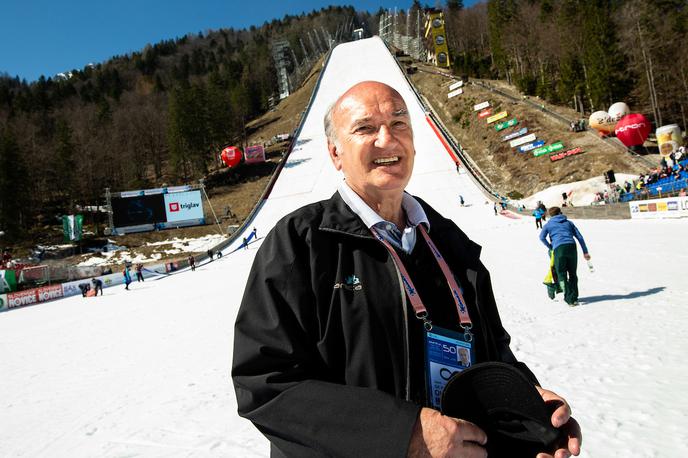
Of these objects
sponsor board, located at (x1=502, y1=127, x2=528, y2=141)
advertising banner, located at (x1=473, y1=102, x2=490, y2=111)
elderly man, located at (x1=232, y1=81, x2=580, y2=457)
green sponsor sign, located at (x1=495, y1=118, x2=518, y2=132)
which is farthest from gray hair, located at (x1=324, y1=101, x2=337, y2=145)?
advertising banner, located at (x1=473, y1=102, x2=490, y2=111)

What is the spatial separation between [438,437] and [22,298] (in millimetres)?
28301

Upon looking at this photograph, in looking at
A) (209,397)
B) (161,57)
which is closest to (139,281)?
(209,397)

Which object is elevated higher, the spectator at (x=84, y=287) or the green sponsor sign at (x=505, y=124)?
the green sponsor sign at (x=505, y=124)

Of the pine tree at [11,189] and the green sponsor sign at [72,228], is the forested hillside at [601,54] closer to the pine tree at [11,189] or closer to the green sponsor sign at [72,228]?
the green sponsor sign at [72,228]

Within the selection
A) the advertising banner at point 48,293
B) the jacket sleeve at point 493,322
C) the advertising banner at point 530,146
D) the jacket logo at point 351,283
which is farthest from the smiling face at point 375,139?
the advertising banner at point 530,146

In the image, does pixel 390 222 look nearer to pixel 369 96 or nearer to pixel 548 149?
pixel 369 96

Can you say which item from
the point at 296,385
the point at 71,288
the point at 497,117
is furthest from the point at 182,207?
the point at 296,385

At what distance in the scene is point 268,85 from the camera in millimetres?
97625

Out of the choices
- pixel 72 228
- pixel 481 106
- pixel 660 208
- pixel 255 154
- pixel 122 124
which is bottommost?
pixel 660 208

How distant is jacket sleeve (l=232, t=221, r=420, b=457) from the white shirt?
31cm

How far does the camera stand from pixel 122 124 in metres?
64.8

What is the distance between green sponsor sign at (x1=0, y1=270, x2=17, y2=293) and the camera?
23225 mm

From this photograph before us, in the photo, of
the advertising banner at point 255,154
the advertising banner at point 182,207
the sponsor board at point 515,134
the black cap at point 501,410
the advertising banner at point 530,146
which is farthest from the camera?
the advertising banner at point 255,154

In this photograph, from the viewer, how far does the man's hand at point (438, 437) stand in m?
1.15
